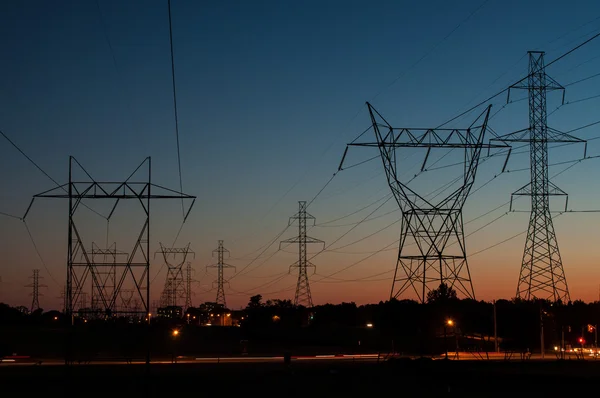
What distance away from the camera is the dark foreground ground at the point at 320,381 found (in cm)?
4144

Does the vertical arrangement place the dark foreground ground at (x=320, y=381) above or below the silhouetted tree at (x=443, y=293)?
below

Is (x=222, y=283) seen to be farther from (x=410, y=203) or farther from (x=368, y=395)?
(x=368, y=395)

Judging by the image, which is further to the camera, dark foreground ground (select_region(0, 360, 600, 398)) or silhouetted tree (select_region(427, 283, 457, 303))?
silhouetted tree (select_region(427, 283, 457, 303))

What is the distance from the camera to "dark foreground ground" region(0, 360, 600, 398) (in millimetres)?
41438

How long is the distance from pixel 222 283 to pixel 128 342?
47.4 meters

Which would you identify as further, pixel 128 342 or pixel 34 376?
pixel 128 342

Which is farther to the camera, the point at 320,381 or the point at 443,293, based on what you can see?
the point at 443,293

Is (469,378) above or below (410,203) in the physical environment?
below

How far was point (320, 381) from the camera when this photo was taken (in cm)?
4788

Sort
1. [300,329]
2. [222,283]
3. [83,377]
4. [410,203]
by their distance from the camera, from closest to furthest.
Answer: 1. [83,377]
2. [410,203]
3. [300,329]
4. [222,283]

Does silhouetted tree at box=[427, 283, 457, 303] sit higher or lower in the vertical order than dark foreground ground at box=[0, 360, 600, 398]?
higher

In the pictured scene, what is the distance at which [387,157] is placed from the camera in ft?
173

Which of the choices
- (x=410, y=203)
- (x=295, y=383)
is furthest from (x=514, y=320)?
(x=295, y=383)

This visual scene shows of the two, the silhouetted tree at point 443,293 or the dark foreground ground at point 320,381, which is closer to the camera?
the dark foreground ground at point 320,381
